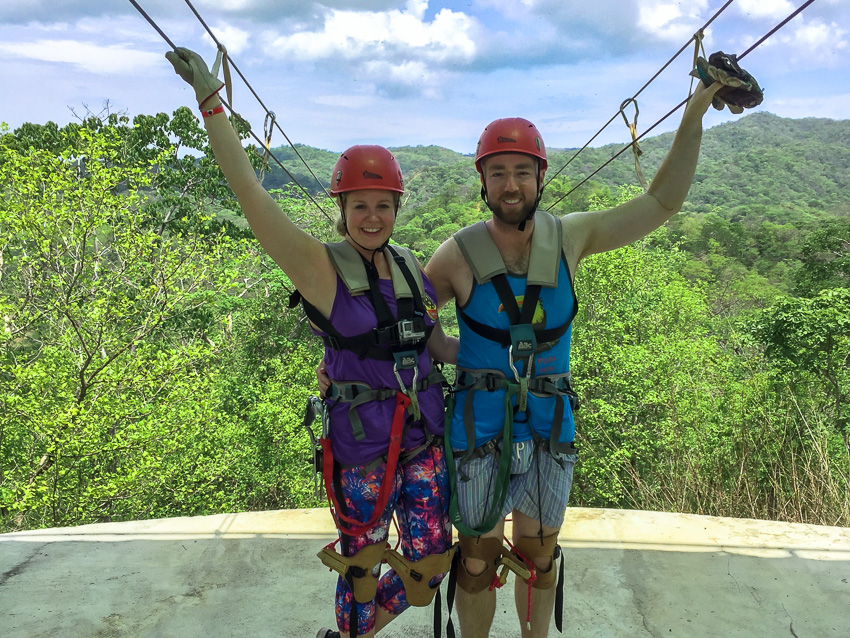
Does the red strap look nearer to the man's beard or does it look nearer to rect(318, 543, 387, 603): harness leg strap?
rect(318, 543, 387, 603): harness leg strap

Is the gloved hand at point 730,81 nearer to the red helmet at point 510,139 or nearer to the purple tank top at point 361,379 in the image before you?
the red helmet at point 510,139

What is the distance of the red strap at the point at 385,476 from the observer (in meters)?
1.97

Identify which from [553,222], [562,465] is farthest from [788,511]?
[553,222]

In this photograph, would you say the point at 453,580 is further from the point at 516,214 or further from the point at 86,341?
the point at 86,341

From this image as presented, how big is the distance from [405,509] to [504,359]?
64 cm

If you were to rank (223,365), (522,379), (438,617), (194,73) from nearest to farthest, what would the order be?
(194,73) < (522,379) < (438,617) < (223,365)

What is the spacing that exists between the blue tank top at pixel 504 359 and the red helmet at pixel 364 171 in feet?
1.57

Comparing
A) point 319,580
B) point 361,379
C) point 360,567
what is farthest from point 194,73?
point 319,580

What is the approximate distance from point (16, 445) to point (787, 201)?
90.5m

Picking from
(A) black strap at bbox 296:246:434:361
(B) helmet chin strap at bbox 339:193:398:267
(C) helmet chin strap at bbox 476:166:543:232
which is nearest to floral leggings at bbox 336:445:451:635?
(A) black strap at bbox 296:246:434:361

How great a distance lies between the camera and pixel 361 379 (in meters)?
2.00

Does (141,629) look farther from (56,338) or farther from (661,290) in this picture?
(661,290)

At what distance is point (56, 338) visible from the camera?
11.3 meters

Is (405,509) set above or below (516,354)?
below
